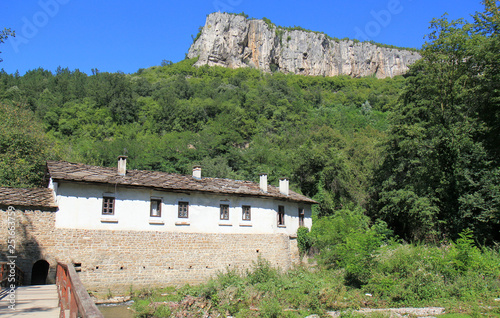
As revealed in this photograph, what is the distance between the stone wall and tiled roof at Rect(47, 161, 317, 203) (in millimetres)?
2072

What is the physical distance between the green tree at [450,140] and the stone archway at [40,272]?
2103cm

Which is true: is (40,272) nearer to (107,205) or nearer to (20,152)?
(107,205)

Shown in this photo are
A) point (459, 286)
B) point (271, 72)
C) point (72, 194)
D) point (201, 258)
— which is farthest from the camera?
point (271, 72)

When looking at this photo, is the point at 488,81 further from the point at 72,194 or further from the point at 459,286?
the point at 72,194

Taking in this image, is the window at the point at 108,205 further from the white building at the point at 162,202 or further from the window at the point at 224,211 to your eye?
the window at the point at 224,211

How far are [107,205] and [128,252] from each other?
245 cm

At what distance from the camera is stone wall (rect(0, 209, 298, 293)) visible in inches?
597

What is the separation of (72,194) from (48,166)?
208 centimetres

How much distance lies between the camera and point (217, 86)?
75.5 m

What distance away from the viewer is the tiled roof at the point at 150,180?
1675 cm

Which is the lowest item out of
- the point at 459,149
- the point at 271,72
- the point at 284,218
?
the point at 284,218

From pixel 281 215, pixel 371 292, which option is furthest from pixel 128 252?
pixel 371 292

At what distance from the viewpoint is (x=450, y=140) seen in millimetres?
22688

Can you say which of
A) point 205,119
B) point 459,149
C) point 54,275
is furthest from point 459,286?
point 205,119
